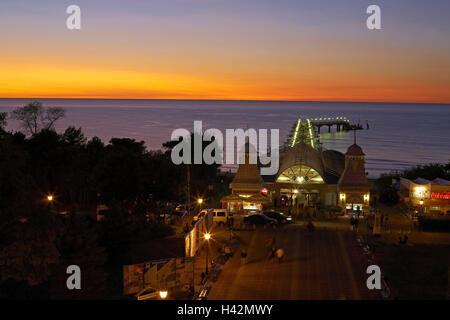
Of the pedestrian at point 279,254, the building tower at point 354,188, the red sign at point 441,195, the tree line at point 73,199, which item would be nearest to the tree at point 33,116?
the tree line at point 73,199

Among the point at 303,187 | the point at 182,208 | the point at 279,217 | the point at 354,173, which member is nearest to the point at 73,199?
the point at 182,208

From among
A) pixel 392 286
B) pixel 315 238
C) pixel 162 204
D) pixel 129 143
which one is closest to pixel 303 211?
pixel 315 238

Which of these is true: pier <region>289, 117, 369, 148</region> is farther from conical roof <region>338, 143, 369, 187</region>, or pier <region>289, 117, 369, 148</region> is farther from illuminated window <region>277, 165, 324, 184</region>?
conical roof <region>338, 143, 369, 187</region>

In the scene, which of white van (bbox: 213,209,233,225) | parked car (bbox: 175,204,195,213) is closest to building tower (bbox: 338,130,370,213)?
white van (bbox: 213,209,233,225)

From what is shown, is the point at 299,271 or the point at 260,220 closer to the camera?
the point at 299,271

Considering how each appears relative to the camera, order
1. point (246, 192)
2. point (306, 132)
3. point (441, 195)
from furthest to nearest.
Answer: point (306, 132), point (246, 192), point (441, 195)

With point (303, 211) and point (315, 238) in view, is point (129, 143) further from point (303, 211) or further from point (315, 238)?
point (315, 238)

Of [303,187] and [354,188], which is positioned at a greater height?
[354,188]

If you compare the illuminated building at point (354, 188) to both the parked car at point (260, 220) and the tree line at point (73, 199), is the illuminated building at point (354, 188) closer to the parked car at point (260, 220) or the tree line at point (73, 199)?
the parked car at point (260, 220)

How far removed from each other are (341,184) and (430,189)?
5.91m

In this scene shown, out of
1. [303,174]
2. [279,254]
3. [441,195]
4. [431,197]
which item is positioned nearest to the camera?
[279,254]

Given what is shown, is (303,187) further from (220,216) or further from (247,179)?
(220,216)

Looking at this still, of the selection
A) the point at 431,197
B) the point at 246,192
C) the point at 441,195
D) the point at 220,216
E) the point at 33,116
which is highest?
the point at 33,116

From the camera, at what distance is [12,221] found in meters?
16.0
